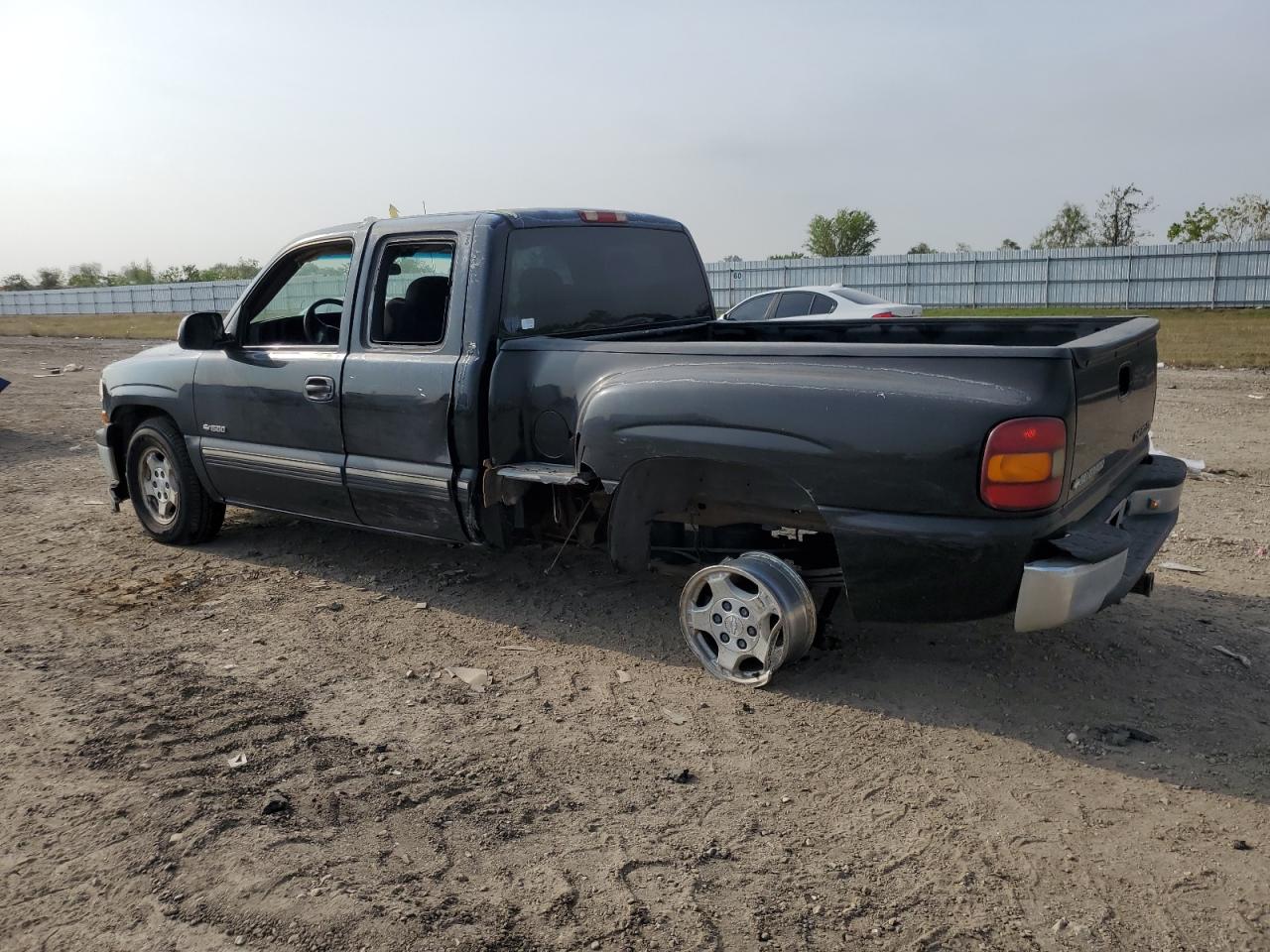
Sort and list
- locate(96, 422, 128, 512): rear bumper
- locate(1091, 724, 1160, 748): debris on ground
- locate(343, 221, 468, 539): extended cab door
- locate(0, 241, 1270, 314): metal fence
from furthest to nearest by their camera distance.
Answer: locate(0, 241, 1270, 314): metal fence < locate(96, 422, 128, 512): rear bumper < locate(343, 221, 468, 539): extended cab door < locate(1091, 724, 1160, 748): debris on ground

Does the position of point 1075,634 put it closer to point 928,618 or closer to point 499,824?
point 928,618

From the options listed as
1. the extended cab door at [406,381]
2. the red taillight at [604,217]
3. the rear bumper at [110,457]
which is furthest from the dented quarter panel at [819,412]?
the rear bumper at [110,457]

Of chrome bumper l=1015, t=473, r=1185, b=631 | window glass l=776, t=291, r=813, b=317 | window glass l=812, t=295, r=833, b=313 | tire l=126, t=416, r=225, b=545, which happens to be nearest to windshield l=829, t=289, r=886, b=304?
window glass l=812, t=295, r=833, b=313

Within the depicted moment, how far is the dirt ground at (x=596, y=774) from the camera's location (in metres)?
2.84

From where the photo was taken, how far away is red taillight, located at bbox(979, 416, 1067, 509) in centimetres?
350

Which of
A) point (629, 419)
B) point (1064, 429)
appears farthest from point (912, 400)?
point (629, 419)

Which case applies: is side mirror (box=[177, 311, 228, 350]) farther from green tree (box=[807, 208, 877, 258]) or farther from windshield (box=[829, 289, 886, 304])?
green tree (box=[807, 208, 877, 258])

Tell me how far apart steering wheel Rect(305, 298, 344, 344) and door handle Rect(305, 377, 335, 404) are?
377 millimetres

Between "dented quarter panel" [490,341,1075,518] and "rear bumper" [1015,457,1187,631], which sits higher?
"dented quarter panel" [490,341,1075,518]

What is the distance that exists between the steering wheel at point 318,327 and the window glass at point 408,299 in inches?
21.2

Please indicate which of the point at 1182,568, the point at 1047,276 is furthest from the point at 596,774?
the point at 1047,276

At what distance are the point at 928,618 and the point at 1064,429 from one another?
86 centimetres

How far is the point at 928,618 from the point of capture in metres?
3.88

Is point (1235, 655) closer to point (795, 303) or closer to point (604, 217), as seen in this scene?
point (604, 217)
